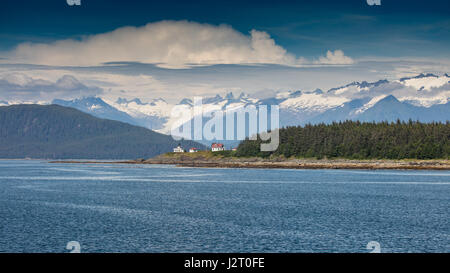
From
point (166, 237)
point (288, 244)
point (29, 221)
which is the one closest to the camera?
point (288, 244)

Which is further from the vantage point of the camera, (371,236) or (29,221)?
(29,221)

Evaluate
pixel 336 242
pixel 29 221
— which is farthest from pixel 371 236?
pixel 29 221

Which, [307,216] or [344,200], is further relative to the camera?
[344,200]

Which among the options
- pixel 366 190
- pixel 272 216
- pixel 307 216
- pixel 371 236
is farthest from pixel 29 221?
pixel 366 190

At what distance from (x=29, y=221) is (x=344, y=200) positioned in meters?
54.4

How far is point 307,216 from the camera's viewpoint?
73438 millimetres

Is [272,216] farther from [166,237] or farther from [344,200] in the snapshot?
[344,200]

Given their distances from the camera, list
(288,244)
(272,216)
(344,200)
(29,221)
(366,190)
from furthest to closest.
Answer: (366,190), (344,200), (272,216), (29,221), (288,244)

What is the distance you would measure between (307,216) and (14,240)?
124 feet

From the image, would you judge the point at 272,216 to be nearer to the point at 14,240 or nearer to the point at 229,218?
the point at 229,218
